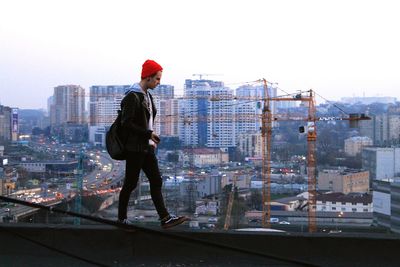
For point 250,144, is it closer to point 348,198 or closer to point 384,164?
point 384,164

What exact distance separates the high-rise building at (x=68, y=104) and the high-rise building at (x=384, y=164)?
19.0 meters

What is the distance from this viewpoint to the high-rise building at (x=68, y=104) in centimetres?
4034

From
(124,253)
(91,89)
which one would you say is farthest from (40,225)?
(91,89)

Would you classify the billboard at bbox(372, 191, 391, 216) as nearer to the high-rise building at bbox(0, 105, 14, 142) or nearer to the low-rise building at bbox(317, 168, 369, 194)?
the low-rise building at bbox(317, 168, 369, 194)

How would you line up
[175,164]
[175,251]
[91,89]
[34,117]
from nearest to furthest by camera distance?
[175,251], [175,164], [34,117], [91,89]

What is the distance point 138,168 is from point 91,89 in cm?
3974

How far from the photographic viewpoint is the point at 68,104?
139 feet

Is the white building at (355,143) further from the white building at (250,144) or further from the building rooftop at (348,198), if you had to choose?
the building rooftop at (348,198)

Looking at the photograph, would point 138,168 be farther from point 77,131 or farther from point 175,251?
point 77,131

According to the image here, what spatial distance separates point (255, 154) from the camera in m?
36.9

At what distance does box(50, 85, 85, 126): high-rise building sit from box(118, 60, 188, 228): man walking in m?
35.4

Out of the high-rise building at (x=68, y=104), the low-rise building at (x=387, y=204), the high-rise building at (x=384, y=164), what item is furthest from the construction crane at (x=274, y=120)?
the low-rise building at (x=387, y=204)

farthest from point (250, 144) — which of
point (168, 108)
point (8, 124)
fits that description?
point (8, 124)

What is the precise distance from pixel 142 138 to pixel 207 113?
3944 cm
